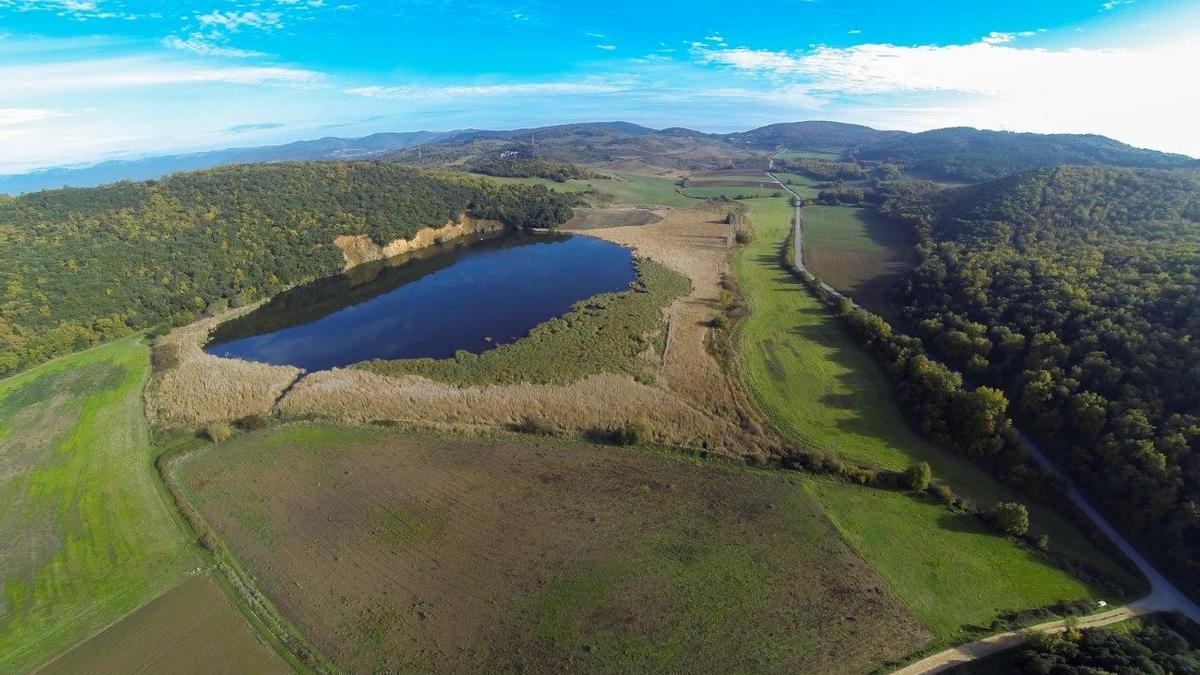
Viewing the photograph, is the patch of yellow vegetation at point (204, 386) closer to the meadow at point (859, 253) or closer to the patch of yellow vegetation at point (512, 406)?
the patch of yellow vegetation at point (512, 406)

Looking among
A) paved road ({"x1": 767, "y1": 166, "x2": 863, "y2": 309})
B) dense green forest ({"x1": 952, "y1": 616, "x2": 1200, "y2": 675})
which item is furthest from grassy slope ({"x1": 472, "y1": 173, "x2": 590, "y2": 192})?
dense green forest ({"x1": 952, "y1": 616, "x2": 1200, "y2": 675})

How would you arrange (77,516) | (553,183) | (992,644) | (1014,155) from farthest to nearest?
(553,183) → (1014,155) → (77,516) → (992,644)

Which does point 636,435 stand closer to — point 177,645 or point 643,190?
point 177,645

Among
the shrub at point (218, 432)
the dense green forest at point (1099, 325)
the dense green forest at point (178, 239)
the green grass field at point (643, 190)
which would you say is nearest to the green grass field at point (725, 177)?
the green grass field at point (643, 190)

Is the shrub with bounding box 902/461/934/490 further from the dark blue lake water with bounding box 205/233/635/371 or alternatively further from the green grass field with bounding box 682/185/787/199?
the green grass field with bounding box 682/185/787/199

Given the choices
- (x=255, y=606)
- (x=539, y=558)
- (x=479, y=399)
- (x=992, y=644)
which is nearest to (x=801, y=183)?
(x=479, y=399)

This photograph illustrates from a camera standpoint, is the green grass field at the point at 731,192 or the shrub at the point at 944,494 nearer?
the shrub at the point at 944,494
